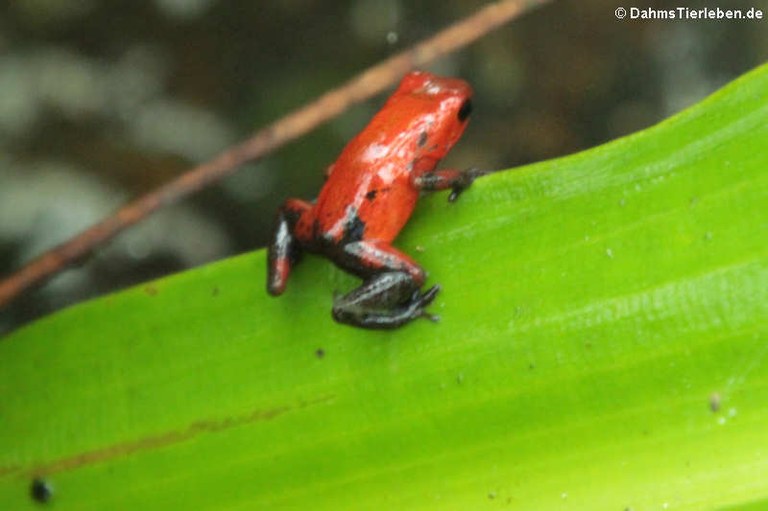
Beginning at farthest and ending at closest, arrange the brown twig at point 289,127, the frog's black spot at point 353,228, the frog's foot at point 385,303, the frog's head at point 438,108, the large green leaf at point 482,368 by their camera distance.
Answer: the brown twig at point 289,127 → the frog's head at point 438,108 → the frog's black spot at point 353,228 → the frog's foot at point 385,303 → the large green leaf at point 482,368

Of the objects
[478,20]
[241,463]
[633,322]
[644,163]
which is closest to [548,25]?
[478,20]

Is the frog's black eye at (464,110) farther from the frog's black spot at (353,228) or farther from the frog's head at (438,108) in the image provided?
the frog's black spot at (353,228)

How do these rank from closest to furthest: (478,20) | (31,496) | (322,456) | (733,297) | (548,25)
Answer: (733,297), (322,456), (31,496), (478,20), (548,25)

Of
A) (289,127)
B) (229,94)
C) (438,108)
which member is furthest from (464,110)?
(229,94)

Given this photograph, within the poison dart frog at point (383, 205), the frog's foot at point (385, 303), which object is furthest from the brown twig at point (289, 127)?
the frog's foot at point (385, 303)

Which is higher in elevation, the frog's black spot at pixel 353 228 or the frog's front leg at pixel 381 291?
→ the frog's black spot at pixel 353 228

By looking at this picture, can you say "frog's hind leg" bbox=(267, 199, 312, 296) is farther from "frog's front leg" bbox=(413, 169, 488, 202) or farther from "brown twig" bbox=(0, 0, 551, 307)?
"brown twig" bbox=(0, 0, 551, 307)

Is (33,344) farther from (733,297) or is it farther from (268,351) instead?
(733,297)
